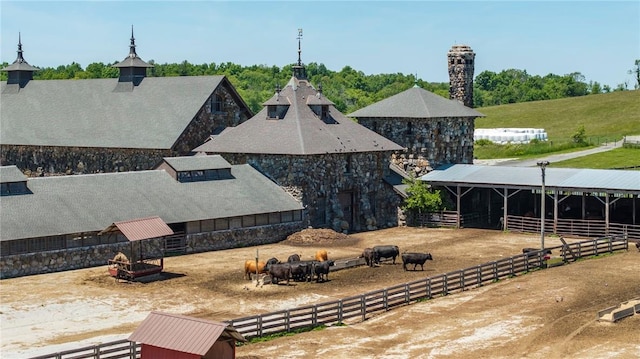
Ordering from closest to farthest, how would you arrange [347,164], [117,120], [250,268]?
[250,268] → [347,164] → [117,120]

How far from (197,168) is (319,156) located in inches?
305

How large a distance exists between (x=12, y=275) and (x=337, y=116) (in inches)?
1147

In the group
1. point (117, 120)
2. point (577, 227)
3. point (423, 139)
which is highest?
point (117, 120)

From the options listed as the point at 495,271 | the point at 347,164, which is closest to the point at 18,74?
the point at 347,164

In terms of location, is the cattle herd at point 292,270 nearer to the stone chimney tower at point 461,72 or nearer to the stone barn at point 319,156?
the stone barn at point 319,156

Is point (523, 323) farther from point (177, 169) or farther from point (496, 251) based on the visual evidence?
point (177, 169)

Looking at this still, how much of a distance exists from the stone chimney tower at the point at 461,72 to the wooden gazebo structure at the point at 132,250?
38.0m

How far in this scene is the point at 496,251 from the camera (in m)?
54.8

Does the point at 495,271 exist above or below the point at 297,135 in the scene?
below

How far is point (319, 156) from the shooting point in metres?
63.0

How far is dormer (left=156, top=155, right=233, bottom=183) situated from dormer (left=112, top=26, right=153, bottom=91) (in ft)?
59.5

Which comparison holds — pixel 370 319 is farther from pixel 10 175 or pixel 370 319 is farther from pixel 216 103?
pixel 216 103

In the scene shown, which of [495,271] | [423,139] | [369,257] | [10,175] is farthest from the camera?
[423,139]

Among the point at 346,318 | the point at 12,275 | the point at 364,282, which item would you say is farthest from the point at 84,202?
the point at 346,318
